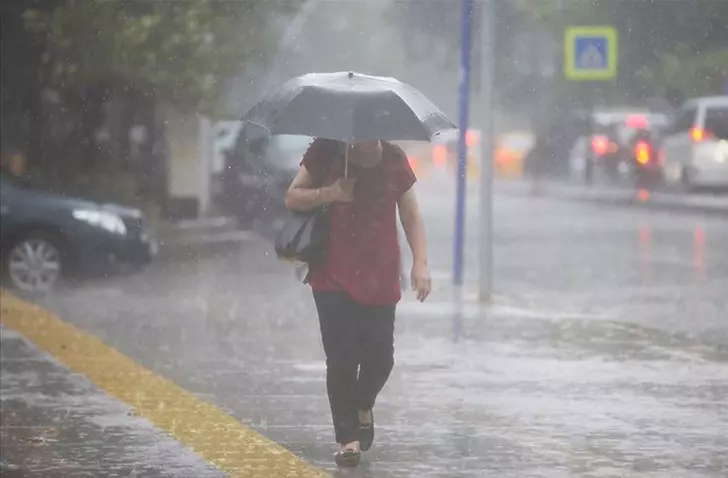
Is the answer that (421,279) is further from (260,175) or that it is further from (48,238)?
(260,175)

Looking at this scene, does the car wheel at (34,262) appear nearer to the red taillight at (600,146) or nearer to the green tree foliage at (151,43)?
the green tree foliage at (151,43)

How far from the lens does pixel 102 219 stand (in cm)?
1834

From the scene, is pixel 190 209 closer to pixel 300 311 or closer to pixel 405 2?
pixel 405 2

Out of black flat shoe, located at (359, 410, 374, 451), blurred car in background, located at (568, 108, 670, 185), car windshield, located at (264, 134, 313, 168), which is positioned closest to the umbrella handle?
black flat shoe, located at (359, 410, 374, 451)

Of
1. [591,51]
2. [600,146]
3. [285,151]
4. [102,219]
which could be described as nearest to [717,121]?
[600,146]

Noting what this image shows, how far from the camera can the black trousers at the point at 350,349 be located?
26.9 feet

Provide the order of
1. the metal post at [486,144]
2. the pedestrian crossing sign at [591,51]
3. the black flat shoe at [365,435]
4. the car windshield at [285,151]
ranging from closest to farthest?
the black flat shoe at [365,435]
the metal post at [486,144]
the pedestrian crossing sign at [591,51]
the car windshield at [285,151]

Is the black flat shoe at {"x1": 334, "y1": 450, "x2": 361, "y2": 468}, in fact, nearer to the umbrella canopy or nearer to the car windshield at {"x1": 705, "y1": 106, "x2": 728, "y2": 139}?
the umbrella canopy

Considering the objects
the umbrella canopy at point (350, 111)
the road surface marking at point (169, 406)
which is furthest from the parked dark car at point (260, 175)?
the umbrella canopy at point (350, 111)

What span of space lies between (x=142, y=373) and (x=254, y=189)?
16068 millimetres

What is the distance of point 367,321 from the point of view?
8.22 metres

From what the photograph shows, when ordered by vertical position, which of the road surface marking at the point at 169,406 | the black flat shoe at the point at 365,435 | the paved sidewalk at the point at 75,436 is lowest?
the road surface marking at the point at 169,406

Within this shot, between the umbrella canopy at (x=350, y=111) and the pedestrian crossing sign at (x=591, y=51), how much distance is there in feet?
36.6

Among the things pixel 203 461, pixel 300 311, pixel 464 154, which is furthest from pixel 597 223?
pixel 203 461
